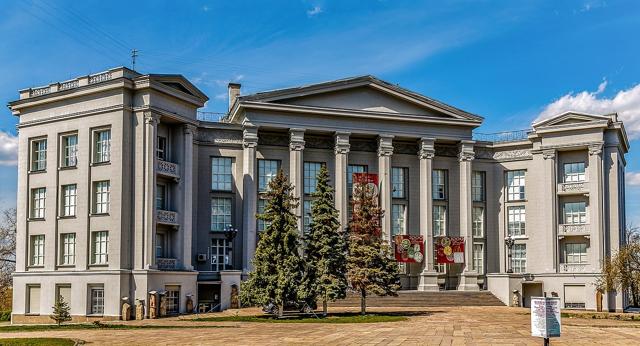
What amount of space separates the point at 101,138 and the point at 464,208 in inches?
1012

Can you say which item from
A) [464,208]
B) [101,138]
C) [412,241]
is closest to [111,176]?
[101,138]

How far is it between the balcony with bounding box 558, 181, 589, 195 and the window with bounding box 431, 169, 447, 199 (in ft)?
26.5

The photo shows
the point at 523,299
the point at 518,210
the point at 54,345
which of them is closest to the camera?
the point at 54,345

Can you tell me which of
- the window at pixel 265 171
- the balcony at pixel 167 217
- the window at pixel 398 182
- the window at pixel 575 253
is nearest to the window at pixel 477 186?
the window at pixel 398 182

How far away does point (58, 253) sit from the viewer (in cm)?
4203

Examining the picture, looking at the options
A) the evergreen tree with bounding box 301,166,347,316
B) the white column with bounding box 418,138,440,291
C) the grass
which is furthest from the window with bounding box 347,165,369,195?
the grass

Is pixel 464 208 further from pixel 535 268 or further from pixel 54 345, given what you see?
pixel 54 345

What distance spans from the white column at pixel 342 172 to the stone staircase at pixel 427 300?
6179 millimetres

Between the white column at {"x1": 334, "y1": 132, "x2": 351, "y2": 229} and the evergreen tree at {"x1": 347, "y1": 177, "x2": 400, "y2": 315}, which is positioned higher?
the white column at {"x1": 334, "y1": 132, "x2": 351, "y2": 229}

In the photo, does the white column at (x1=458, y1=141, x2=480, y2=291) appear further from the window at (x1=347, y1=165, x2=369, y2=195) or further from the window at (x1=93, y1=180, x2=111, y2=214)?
the window at (x1=93, y1=180, x2=111, y2=214)

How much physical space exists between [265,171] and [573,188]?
2091 cm

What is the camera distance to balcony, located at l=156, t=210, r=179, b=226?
42031mm

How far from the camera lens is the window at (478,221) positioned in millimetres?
54875

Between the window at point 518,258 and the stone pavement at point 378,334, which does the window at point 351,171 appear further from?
the stone pavement at point 378,334
